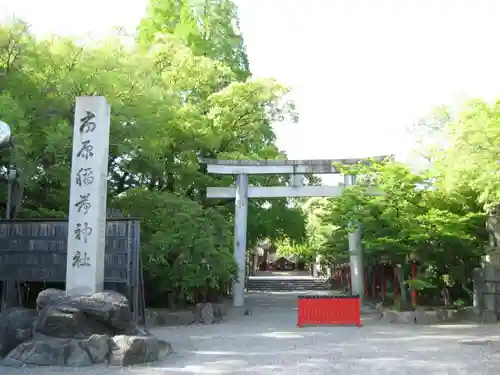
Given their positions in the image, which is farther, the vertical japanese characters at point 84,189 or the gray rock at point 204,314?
the gray rock at point 204,314

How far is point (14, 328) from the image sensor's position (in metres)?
9.69

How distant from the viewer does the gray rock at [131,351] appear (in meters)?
8.87

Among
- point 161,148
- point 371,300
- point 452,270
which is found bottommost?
point 371,300

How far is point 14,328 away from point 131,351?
2.39 metres

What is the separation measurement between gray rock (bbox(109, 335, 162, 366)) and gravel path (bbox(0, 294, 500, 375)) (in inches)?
11.3

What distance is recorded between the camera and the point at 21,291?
14602mm

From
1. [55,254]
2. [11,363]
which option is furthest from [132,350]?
[55,254]

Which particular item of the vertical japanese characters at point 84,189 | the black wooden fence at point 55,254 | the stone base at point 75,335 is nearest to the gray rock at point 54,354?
the stone base at point 75,335

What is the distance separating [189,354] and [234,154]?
463 inches

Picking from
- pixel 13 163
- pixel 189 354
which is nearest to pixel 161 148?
pixel 13 163

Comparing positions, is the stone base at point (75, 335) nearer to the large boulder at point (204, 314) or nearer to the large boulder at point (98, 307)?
the large boulder at point (98, 307)

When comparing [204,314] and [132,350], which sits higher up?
[132,350]

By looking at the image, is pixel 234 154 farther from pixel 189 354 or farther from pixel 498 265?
pixel 189 354

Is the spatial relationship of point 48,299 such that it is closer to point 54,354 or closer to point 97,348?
point 54,354
